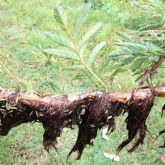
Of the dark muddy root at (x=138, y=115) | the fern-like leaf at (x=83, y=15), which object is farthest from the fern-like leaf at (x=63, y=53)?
the dark muddy root at (x=138, y=115)

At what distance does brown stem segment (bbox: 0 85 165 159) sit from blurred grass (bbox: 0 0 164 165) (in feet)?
0.19

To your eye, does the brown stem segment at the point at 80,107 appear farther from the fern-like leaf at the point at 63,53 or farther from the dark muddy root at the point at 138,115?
the fern-like leaf at the point at 63,53

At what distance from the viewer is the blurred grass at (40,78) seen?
240 centimetres

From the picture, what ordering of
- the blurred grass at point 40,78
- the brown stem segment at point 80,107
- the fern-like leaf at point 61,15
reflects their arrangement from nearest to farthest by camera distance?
the fern-like leaf at point 61,15 < the brown stem segment at point 80,107 < the blurred grass at point 40,78

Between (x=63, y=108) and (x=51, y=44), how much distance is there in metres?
2.59

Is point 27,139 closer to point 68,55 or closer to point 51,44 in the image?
point 51,44

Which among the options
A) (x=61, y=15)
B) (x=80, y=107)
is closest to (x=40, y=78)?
(x=80, y=107)

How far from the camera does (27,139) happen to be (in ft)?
8.36

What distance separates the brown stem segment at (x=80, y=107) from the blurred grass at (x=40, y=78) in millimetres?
57

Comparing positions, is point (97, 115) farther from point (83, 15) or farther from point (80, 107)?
point (83, 15)

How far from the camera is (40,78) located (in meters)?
3.18

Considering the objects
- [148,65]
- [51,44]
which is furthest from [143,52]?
[51,44]

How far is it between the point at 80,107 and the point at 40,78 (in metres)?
2.10

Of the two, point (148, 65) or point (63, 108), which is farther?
point (148, 65)
